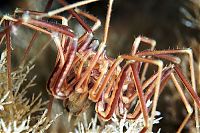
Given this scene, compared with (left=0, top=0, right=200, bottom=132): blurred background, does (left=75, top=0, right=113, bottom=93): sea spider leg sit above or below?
below

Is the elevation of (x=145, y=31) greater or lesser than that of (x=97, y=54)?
greater

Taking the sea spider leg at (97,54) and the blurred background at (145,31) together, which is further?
the blurred background at (145,31)

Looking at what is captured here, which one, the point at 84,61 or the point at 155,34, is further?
the point at 155,34

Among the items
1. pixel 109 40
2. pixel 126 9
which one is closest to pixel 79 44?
pixel 109 40

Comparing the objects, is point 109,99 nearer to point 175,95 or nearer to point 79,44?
point 79,44

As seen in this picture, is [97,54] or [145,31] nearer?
[97,54]

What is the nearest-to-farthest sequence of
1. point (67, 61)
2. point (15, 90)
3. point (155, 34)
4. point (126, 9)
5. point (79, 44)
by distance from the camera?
point (67, 61)
point (79, 44)
point (15, 90)
point (155, 34)
point (126, 9)

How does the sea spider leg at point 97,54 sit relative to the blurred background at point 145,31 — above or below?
below

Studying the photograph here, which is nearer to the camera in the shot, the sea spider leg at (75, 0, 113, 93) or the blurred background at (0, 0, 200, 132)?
the sea spider leg at (75, 0, 113, 93)
